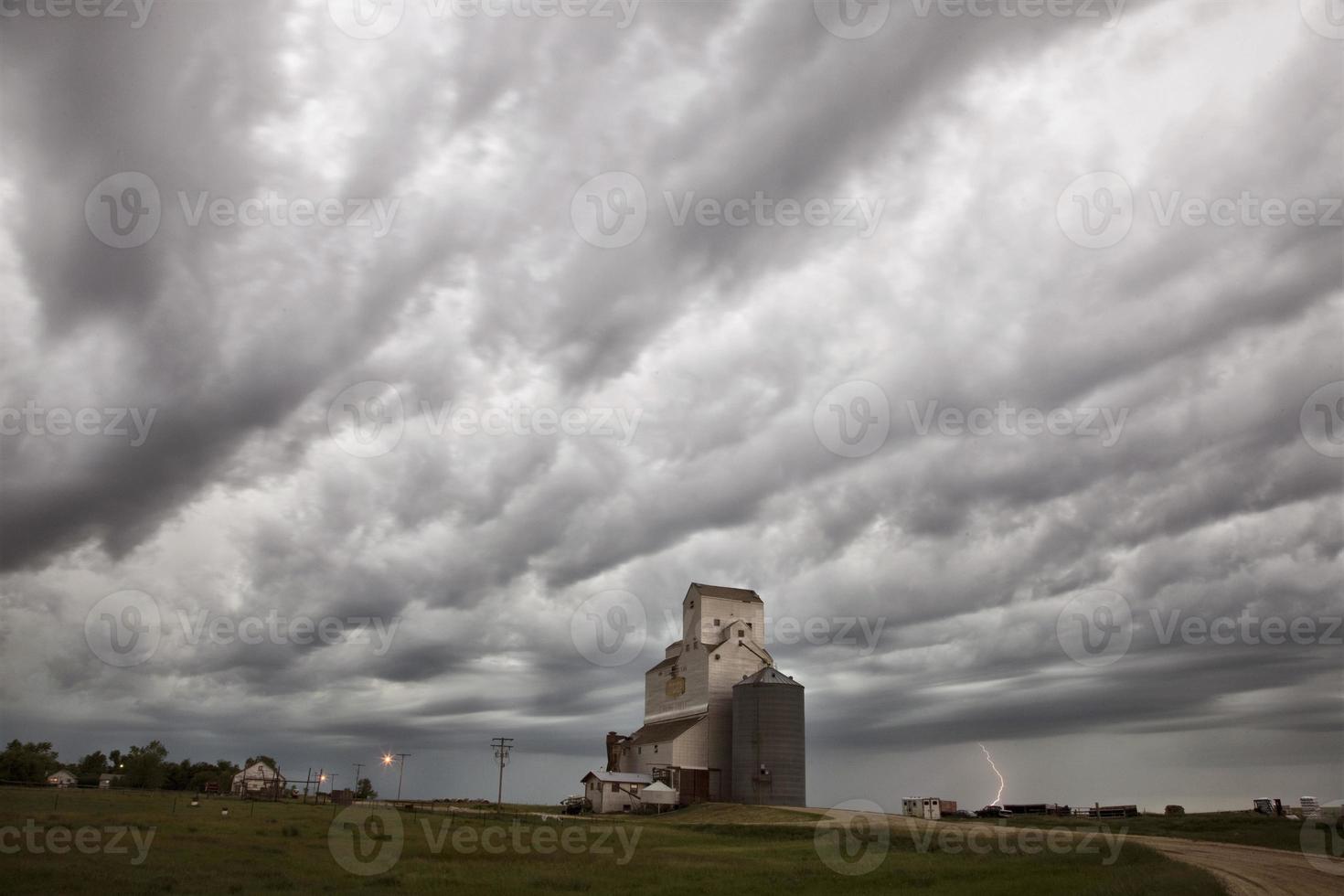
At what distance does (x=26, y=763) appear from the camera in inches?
6083

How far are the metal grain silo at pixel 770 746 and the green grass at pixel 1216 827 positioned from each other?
69.5ft

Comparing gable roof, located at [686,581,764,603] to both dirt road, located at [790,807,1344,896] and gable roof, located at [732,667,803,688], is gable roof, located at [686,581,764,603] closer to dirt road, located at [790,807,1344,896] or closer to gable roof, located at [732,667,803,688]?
gable roof, located at [732,667,803,688]

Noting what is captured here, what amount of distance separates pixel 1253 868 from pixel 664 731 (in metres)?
65.4

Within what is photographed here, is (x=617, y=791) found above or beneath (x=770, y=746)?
beneath

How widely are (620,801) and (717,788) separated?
1039 centimetres

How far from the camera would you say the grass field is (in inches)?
1190

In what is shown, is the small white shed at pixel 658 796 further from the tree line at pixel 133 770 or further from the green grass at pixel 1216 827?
the tree line at pixel 133 770

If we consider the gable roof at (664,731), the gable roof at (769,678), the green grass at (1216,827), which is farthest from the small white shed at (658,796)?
the green grass at (1216,827)

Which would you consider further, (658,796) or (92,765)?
(92,765)

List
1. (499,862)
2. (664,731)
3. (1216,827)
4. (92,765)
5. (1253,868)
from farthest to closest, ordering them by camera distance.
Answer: (92,765)
(664,731)
(1216,827)
(499,862)
(1253,868)

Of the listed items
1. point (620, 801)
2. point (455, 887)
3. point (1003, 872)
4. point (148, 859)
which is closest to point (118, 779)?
point (620, 801)

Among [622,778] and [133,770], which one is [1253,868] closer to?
[622,778]

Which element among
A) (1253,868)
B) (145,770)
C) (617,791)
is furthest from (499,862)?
(145,770)

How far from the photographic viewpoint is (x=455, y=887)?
1249 inches
